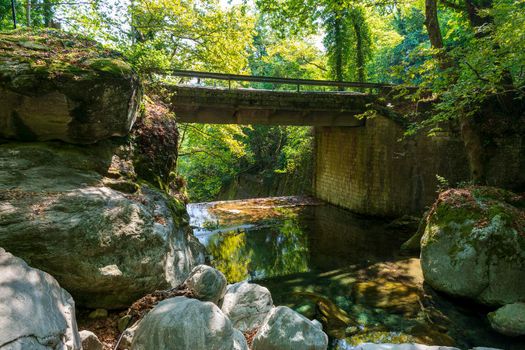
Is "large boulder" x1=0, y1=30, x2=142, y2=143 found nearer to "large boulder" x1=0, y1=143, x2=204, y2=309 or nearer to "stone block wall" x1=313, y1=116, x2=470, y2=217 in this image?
"large boulder" x1=0, y1=143, x2=204, y2=309

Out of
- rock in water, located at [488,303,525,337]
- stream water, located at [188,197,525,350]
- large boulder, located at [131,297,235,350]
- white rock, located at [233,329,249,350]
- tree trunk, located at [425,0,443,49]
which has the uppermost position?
tree trunk, located at [425,0,443,49]

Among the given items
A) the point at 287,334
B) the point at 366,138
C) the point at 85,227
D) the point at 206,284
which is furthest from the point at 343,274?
the point at 366,138

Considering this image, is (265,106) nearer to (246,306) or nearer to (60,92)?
(60,92)

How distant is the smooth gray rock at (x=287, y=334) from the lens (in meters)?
3.73

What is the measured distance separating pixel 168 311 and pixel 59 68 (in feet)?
13.5

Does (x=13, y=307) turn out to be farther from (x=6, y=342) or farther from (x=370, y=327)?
(x=370, y=327)

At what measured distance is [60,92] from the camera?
16.1 feet

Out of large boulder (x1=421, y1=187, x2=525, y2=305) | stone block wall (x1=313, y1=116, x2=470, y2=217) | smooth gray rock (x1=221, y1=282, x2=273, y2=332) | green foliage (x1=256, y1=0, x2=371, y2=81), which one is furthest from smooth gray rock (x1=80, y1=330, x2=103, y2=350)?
green foliage (x1=256, y1=0, x2=371, y2=81)

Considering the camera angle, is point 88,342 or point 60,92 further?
point 60,92

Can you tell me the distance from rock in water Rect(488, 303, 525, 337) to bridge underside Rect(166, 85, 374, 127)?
9.60 m

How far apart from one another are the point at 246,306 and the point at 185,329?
1.80 metres

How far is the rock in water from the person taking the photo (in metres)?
5.36

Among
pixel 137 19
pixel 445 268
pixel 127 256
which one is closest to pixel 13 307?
pixel 127 256

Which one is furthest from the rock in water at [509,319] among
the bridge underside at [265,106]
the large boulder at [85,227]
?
the bridge underside at [265,106]
